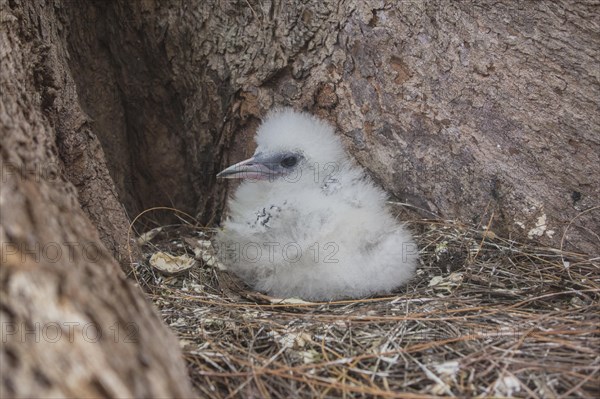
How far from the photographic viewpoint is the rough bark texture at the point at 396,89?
297 cm

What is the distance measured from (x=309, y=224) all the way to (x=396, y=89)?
0.94 metres

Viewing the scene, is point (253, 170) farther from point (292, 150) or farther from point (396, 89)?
point (396, 89)

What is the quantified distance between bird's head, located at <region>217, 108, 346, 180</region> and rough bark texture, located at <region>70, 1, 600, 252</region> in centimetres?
19

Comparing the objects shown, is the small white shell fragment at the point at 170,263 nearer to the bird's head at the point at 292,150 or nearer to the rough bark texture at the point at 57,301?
the bird's head at the point at 292,150

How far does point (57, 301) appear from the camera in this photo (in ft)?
5.27

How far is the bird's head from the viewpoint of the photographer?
11.1 ft

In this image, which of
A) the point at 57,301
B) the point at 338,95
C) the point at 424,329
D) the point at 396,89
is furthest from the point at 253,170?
the point at 57,301

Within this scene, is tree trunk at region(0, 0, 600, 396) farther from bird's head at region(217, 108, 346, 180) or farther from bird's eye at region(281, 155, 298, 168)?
bird's eye at region(281, 155, 298, 168)

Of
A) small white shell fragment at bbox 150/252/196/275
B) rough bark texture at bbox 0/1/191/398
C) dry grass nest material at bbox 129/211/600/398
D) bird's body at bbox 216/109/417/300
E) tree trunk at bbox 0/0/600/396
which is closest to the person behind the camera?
rough bark texture at bbox 0/1/191/398

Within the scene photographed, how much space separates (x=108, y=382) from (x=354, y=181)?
1.99 metres

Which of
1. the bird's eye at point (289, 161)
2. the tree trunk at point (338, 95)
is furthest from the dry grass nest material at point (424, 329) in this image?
the bird's eye at point (289, 161)

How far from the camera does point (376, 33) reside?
3320 mm

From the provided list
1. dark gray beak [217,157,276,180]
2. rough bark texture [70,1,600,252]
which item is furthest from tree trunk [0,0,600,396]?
dark gray beak [217,157,276,180]

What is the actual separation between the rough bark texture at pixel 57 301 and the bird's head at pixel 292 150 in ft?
4.35
